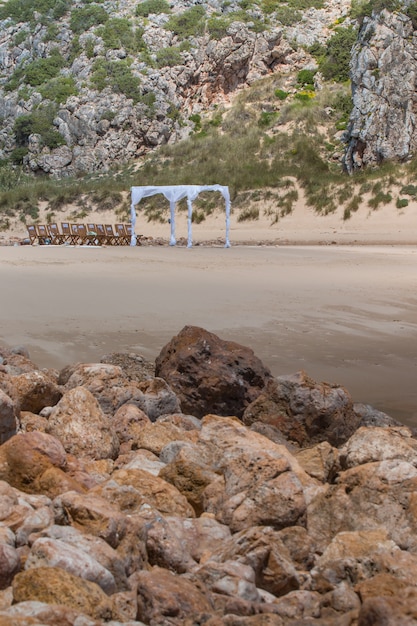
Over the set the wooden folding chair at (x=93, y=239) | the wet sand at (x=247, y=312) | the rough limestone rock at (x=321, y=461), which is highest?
the rough limestone rock at (x=321, y=461)

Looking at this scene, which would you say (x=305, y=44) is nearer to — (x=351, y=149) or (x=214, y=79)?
(x=214, y=79)

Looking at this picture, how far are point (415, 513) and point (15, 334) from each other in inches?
217

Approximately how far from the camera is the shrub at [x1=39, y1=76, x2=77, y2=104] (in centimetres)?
4772

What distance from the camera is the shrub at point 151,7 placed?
54.6m

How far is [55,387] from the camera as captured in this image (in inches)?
202

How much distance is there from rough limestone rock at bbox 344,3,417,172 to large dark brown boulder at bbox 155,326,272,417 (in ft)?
85.7

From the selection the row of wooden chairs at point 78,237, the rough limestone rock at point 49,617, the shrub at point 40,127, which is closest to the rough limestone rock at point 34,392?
the rough limestone rock at point 49,617

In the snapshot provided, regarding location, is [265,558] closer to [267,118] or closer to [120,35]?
[267,118]

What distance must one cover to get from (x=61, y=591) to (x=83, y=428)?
191 cm

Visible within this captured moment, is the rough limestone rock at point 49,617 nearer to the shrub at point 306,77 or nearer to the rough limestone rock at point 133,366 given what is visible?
the rough limestone rock at point 133,366

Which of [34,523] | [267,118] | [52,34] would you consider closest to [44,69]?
[52,34]

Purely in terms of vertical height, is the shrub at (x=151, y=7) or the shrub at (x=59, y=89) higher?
the shrub at (x=151, y=7)

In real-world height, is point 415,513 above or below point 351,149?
below

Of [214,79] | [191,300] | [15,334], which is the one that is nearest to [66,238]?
[191,300]
